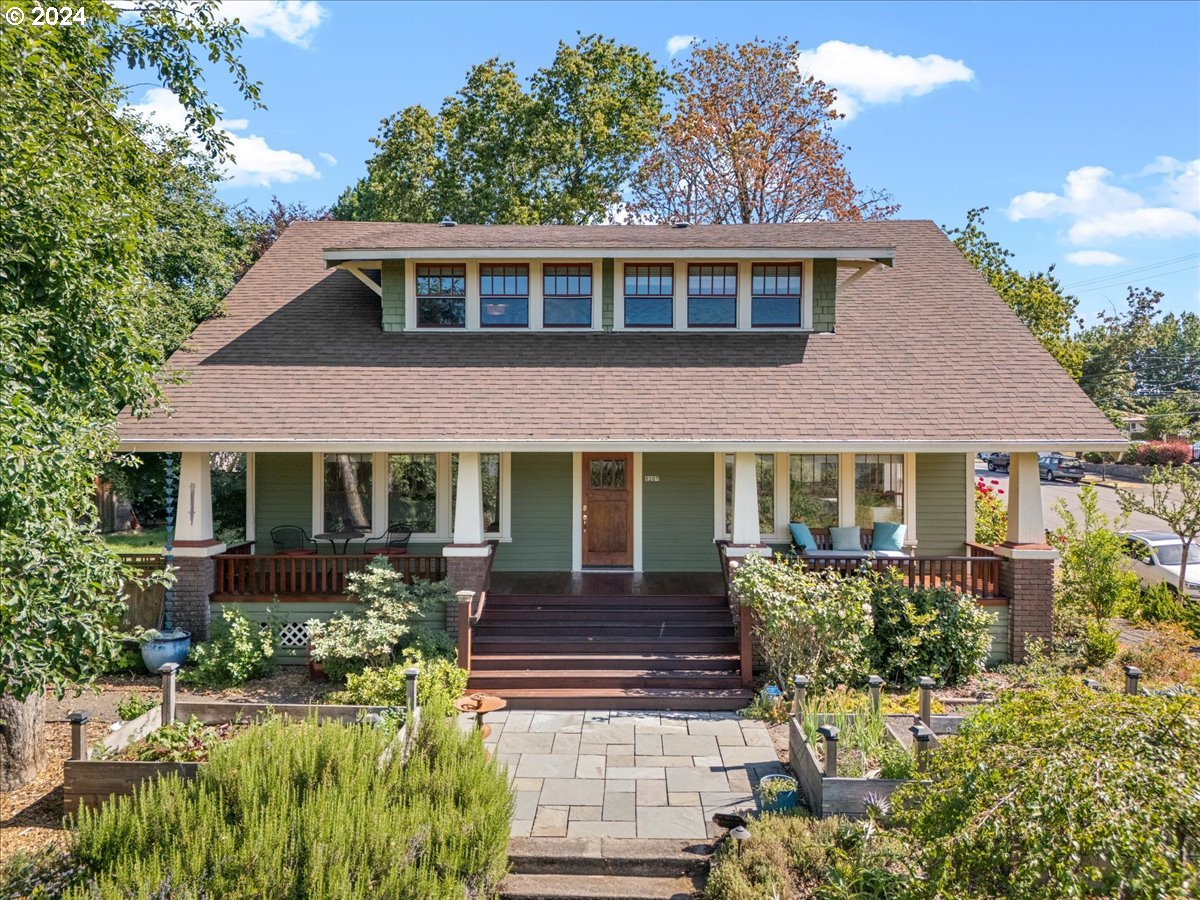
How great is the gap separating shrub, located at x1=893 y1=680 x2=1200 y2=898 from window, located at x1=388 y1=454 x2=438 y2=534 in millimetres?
9830

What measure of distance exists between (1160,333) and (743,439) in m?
73.7

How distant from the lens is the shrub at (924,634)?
954 cm

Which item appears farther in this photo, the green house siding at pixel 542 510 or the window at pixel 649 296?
the window at pixel 649 296

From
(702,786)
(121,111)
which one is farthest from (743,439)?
(121,111)

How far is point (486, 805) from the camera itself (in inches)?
215

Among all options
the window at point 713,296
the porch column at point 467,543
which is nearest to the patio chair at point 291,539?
the porch column at point 467,543

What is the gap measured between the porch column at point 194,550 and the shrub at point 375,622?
171 centimetres

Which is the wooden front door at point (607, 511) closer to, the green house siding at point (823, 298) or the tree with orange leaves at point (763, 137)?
the green house siding at point (823, 298)

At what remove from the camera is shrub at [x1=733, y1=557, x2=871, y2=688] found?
29.1ft

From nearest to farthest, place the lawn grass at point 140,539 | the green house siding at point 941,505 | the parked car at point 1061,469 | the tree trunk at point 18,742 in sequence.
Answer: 1. the tree trunk at point 18,742
2. the green house siding at point 941,505
3. the lawn grass at point 140,539
4. the parked car at point 1061,469

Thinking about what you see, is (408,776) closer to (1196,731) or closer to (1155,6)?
(1196,731)

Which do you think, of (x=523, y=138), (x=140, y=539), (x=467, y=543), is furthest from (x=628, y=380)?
(x=523, y=138)

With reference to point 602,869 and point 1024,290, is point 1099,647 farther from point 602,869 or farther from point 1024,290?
point 1024,290

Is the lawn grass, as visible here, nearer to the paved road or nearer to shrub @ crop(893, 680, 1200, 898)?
shrub @ crop(893, 680, 1200, 898)
